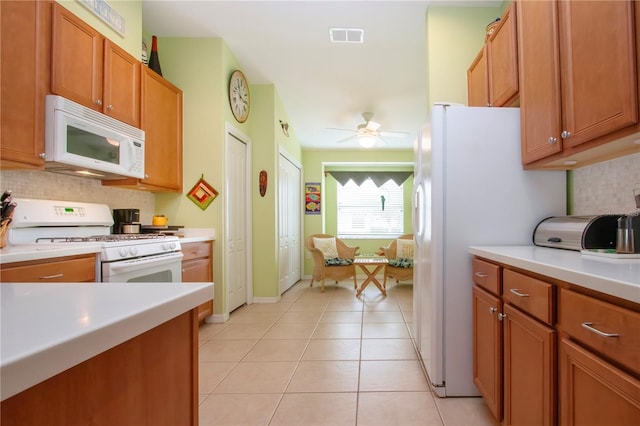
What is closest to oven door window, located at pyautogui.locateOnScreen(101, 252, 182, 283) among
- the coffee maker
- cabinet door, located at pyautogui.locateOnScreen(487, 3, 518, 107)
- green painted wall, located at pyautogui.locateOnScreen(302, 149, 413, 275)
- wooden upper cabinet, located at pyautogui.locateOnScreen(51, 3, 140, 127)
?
the coffee maker

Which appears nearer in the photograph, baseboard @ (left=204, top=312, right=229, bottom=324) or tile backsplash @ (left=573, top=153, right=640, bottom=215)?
tile backsplash @ (left=573, top=153, right=640, bottom=215)

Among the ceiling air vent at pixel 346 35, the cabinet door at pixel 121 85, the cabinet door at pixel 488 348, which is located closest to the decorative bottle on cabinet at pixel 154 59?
the cabinet door at pixel 121 85

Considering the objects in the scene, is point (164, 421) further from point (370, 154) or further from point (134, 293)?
point (370, 154)

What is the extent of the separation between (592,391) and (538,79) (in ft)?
4.66

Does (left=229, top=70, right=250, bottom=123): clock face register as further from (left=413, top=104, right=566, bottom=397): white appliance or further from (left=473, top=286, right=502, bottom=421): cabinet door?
(left=473, top=286, right=502, bottom=421): cabinet door

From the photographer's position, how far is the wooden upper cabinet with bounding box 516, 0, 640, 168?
1.16 m

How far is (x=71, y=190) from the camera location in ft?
7.98

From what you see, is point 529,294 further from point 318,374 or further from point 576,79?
point 318,374

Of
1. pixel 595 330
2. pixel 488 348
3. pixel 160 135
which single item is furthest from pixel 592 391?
pixel 160 135

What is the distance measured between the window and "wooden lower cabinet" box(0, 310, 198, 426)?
242 inches

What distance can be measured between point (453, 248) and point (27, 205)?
2.61 meters

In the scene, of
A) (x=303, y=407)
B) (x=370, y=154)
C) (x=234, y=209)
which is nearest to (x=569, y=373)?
(x=303, y=407)

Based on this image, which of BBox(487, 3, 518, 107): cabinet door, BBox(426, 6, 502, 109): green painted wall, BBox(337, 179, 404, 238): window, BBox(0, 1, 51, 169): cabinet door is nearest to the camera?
BBox(0, 1, 51, 169): cabinet door

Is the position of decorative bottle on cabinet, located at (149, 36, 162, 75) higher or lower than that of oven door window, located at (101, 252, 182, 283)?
higher
